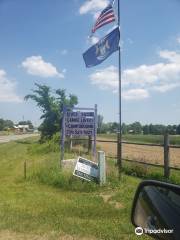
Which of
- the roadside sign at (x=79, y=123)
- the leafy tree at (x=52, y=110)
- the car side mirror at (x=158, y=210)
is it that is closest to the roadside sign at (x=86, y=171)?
the roadside sign at (x=79, y=123)

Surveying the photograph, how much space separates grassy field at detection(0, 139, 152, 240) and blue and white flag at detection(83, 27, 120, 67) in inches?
147

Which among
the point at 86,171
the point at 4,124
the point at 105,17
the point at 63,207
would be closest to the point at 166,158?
the point at 86,171

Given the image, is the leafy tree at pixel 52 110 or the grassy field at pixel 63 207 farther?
the leafy tree at pixel 52 110

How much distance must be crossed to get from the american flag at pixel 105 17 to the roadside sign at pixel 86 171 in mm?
5091

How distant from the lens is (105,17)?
1370 centimetres

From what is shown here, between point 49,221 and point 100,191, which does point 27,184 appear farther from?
point 49,221

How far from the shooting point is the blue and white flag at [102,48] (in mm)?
12828

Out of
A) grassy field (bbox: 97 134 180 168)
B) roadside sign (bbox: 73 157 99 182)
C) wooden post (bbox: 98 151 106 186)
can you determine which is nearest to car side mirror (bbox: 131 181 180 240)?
wooden post (bbox: 98 151 106 186)

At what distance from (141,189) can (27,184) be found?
893cm

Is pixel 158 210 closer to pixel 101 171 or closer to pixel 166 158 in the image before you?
pixel 101 171

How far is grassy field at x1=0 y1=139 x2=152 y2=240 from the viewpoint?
6418 millimetres

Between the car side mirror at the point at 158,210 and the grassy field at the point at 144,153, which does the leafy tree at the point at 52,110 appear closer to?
the grassy field at the point at 144,153

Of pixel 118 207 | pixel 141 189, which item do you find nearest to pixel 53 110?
pixel 118 207

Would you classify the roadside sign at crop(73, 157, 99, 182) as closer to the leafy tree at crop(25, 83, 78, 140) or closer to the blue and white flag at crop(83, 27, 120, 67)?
the blue and white flag at crop(83, 27, 120, 67)
